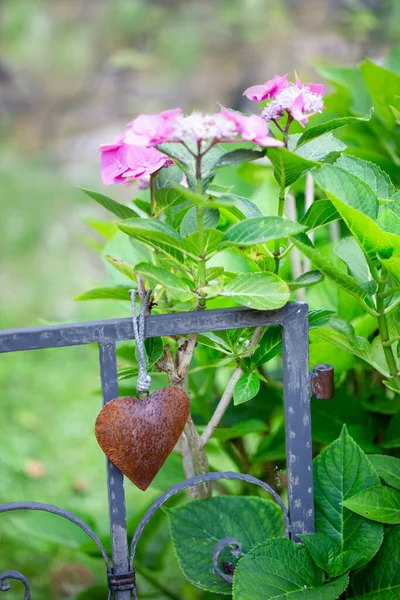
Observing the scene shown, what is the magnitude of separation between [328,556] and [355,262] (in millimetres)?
336

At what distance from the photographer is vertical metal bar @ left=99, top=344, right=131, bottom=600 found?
766mm

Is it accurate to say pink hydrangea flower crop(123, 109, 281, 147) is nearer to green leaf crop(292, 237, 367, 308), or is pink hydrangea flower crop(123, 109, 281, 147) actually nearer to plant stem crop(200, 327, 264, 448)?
green leaf crop(292, 237, 367, 308)

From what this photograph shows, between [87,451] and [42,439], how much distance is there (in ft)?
0.50

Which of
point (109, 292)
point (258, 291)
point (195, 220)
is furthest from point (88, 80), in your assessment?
point (258, 291)

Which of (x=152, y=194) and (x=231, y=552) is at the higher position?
(x=152, y=194)

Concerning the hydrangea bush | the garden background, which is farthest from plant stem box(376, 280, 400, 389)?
the garden background

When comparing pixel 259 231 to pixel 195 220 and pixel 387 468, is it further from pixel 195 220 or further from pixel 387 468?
pixel 387 468

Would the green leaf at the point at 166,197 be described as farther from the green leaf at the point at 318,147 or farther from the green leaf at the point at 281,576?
the green leaf at the point at 281,576

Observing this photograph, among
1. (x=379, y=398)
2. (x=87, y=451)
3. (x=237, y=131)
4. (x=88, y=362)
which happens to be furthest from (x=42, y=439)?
(x=237, y=131)

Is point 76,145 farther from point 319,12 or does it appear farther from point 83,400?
point 83,400

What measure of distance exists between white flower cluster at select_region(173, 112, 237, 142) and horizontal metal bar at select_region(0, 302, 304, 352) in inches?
7.4

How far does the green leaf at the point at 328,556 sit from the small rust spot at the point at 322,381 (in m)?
0.16

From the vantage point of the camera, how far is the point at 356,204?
751 mm

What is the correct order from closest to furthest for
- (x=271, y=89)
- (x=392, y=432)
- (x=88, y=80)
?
(x=271, y=89), (x=392, y=432), (x=88, y=80)
